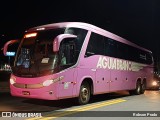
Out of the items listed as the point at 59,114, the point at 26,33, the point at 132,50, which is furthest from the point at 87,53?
the point at 132,50

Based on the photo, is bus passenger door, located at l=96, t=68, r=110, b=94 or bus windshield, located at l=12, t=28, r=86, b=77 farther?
bus passenger door, located at l=96, t=68, r=110, b=94

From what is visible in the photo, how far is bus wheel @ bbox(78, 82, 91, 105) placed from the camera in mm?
13219

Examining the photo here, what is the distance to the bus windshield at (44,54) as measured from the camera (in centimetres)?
1164

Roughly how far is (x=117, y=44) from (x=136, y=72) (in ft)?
13.9

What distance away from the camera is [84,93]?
13.5 meters

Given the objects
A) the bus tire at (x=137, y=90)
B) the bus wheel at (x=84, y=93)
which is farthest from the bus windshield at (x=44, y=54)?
the bus tire at (x=137, y=90)

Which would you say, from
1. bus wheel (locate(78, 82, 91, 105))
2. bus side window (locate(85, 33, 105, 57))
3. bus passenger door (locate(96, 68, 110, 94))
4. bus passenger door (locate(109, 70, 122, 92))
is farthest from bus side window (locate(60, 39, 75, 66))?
bus passenger door (locate(109, 70, 122, 92))

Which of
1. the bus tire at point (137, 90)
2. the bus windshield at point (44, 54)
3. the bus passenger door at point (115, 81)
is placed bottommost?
A: the bus tire at point (137, 90)

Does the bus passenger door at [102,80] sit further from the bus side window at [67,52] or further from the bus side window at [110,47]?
the bus side window at [67,52]

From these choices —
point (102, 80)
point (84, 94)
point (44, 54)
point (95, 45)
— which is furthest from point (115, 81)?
point (44, 54)

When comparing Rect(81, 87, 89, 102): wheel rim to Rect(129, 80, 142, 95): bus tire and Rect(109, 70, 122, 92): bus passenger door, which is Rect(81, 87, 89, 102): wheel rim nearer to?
Rect(109, 70, 122, 92): bus passenger door

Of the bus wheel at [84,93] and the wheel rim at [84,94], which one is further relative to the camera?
the wheel rim at [84,94]

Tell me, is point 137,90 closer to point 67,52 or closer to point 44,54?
point 67,52

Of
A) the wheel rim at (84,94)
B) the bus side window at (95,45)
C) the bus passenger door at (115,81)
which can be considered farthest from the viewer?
the bus passenger door at (115,81)
